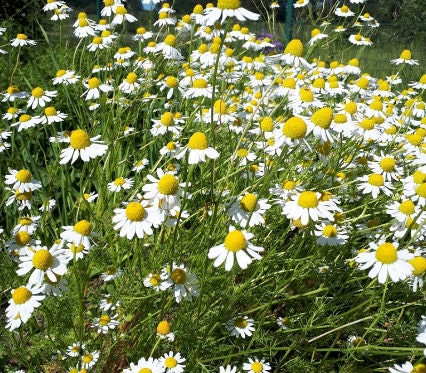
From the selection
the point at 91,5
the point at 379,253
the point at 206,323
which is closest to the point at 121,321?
the point at 206,323

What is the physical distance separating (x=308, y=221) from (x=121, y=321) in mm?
897

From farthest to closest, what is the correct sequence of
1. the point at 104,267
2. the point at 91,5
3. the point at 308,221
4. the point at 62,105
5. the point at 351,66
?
the point at 91,5
the point at 62,105
the point at 351,66
the point at 104,267
the point at 308,221

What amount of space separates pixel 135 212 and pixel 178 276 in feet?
0.93

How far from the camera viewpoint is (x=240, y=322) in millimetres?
1848

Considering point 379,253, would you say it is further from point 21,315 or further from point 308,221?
point 21,315

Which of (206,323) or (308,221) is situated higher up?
(308,221)

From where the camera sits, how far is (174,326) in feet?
6.11

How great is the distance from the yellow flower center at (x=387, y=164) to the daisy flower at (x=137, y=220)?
1127 millimetres

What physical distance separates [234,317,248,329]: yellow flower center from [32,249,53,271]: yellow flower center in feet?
2.41

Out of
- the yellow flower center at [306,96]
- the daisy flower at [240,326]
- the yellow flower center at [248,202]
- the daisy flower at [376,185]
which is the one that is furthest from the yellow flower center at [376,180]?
the daisy flower at [240,326]

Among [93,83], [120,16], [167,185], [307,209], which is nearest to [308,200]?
[307,209]

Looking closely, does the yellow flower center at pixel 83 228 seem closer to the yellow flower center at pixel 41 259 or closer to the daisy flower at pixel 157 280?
the yellow flower center at pixel 41 259

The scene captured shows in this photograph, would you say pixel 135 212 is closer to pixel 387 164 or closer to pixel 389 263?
pixel 389 263

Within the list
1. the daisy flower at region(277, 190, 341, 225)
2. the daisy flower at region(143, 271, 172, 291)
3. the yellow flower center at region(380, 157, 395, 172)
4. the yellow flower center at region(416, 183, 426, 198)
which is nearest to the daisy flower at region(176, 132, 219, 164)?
the daisy flower at region(277, 190, 341, 225)
